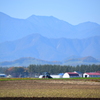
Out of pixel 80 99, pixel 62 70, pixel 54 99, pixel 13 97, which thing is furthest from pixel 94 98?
pixel 62 70

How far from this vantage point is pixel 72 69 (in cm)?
17862

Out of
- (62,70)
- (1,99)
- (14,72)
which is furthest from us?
(14,72)

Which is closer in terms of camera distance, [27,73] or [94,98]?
[94,98]

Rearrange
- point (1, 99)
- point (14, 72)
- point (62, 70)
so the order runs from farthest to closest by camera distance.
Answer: point (14, 72), point (62, 70), point (1, 99)

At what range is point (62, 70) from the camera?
6890 inches

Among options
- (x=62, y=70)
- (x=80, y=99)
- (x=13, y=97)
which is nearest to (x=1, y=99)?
(x=13, y=97)

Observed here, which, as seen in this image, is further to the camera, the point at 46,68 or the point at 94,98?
the point at 46,68

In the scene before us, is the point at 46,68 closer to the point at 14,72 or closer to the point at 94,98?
the point at 14,72

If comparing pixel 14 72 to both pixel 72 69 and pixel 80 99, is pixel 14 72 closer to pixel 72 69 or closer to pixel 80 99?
pixel 72 69

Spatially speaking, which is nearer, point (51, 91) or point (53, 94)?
point (53, 94)

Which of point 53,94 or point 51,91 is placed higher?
point 51,91

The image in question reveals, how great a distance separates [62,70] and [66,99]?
150 meters

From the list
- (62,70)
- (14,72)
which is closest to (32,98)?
(62,70)

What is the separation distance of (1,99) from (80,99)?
6.43 m
